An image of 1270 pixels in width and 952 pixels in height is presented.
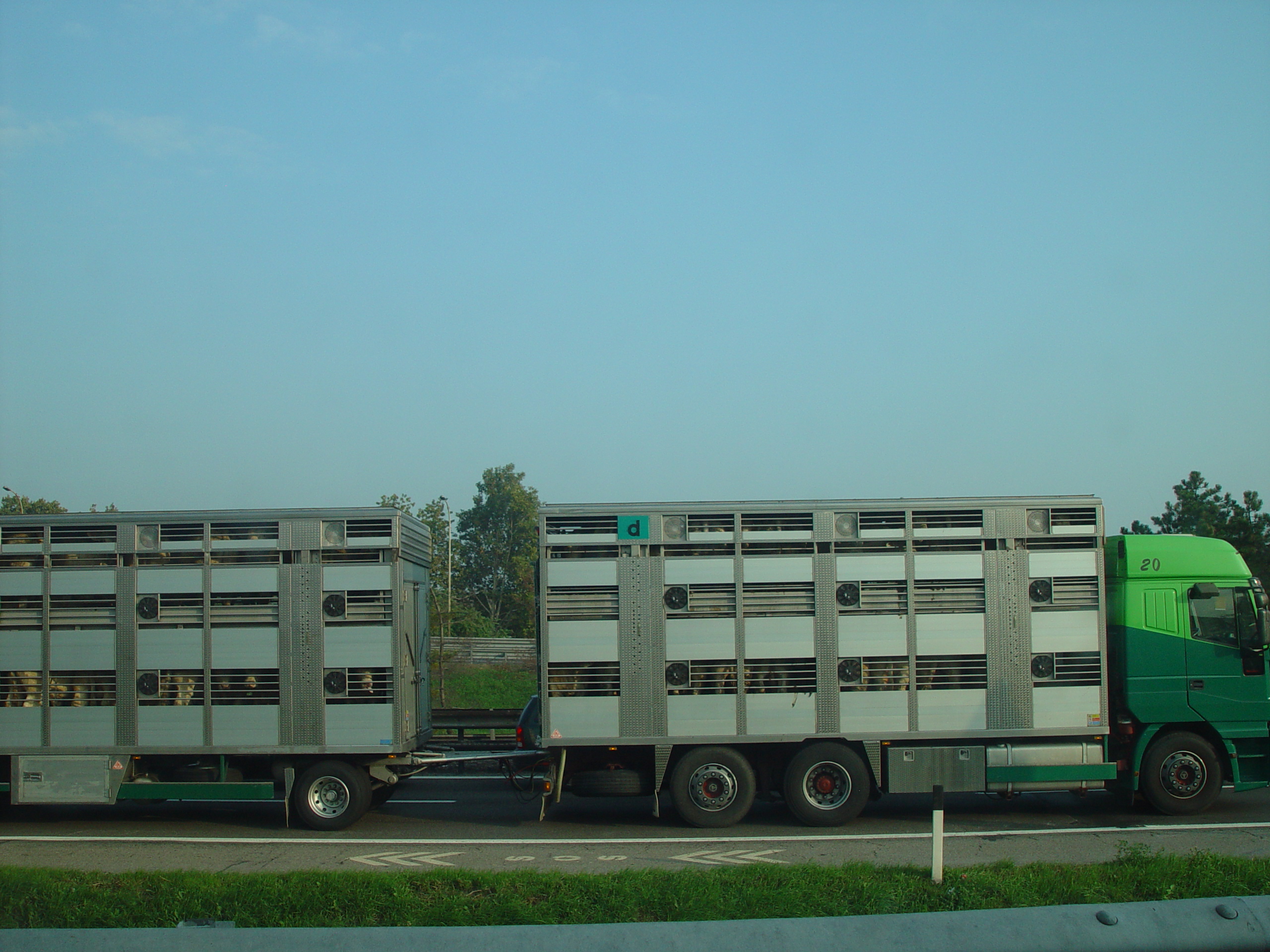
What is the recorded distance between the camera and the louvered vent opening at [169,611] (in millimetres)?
12289

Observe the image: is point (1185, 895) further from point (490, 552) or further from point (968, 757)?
point (490, 552)

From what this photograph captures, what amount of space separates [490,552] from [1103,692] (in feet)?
173

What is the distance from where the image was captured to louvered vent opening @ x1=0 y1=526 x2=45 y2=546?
12.4m

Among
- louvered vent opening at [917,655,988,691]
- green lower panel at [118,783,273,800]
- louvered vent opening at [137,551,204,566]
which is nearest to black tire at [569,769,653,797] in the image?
louvered vent opening at [917,655,988,691]

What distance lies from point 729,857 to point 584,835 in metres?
2.11

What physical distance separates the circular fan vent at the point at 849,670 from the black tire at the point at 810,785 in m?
0.77

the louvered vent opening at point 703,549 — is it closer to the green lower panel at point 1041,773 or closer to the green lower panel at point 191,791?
the green lower panel at point 1041,773

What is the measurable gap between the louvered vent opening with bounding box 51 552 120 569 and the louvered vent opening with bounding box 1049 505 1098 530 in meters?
11.3

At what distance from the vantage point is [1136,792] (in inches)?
492

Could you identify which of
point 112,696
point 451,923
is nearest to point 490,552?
point 112,696

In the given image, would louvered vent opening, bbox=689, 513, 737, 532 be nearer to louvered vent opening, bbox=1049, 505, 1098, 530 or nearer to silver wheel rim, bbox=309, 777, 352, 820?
louvered vent opening, bbox=1049, 505, 1098, 530

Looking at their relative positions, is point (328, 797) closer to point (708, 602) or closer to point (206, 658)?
point (206, 658)

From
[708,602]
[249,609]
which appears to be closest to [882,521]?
[708,602]

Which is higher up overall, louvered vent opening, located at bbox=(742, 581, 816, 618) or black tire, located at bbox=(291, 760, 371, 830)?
louvered vent opening, located at bbox=(742, 581, 816, 618)
